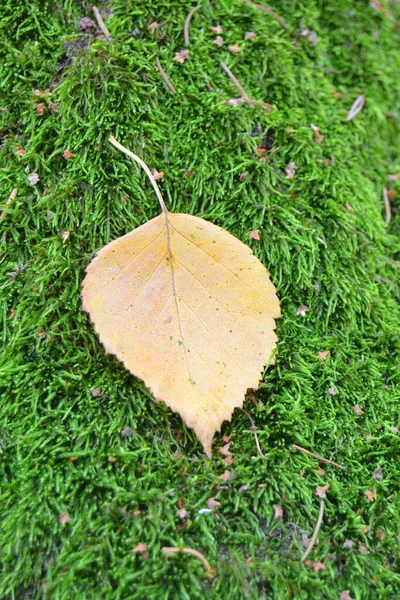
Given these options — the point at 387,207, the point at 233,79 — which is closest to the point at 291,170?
the point at 233,79

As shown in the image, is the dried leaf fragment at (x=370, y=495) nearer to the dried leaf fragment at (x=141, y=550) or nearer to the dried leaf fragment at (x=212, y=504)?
the dried leaf fragment at (x=212, y=504)

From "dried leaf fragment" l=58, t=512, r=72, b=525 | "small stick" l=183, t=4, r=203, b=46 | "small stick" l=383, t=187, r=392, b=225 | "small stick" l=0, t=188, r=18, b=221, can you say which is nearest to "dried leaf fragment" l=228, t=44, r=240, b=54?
"small stick" l=183, t=4, r=203, b=46

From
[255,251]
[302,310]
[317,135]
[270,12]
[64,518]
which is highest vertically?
[270,12]

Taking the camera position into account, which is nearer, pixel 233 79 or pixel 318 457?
pixel 318 457

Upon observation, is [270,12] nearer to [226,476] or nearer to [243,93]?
[243,93]

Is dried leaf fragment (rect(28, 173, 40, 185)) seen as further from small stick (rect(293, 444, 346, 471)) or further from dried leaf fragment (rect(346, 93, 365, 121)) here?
dried leaf fragment (rect(346, 93, 365, 121))

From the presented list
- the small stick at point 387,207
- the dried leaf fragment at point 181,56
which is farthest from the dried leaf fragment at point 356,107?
the dried leaf fragment at point 181,56

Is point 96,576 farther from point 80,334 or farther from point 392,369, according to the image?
point 392,369
